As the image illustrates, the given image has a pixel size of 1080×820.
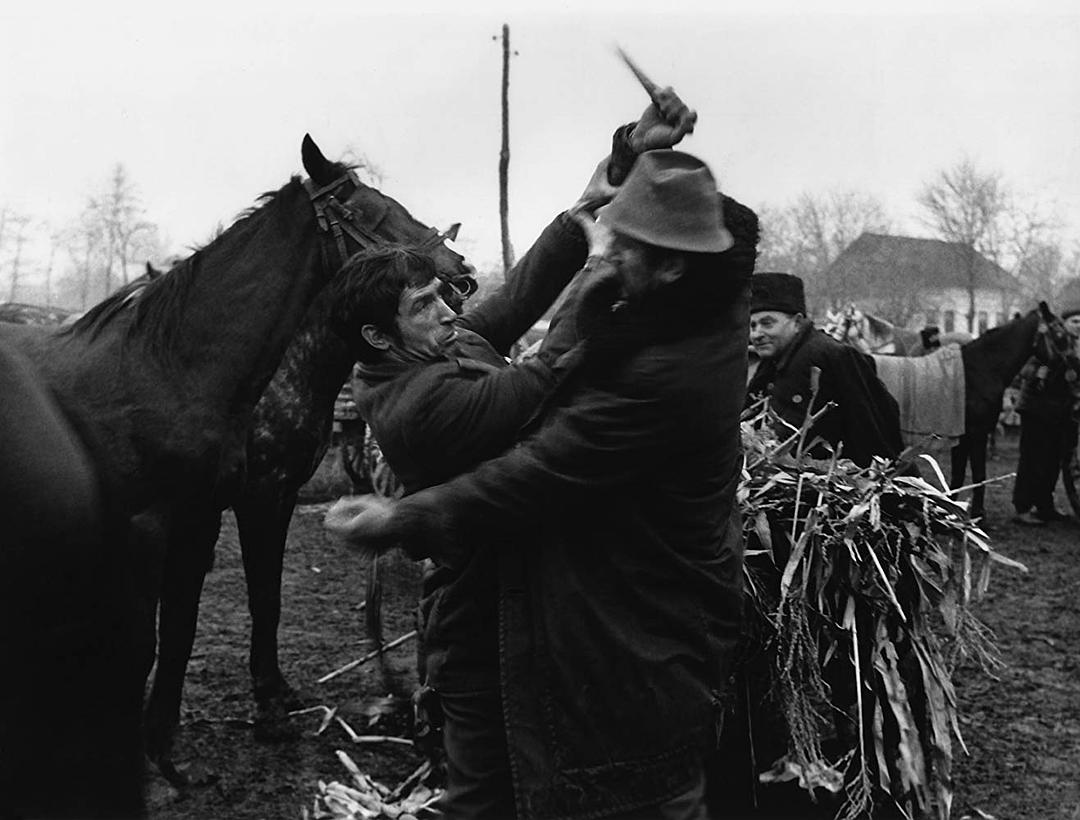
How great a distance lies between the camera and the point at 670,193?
2035 millimetres

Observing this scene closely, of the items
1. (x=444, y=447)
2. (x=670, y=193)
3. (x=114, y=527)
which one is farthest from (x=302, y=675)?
(x=670, y=193)

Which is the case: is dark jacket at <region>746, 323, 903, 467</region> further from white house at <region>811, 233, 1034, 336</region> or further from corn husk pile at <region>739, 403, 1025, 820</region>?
white house at <region>811, 233, 1034, 336</region>

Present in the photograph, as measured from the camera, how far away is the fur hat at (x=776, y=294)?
535cm

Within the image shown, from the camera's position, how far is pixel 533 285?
9.43 feet

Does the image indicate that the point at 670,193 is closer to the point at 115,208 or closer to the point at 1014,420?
the point at 1014,420

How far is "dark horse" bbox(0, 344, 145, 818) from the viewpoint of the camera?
3029 mm

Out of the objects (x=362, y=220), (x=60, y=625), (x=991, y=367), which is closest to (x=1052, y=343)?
(x=991, y=367)

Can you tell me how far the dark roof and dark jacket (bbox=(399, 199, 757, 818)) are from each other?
127 feet

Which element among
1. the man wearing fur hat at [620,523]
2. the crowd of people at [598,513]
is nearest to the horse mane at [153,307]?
the crowd of people at [598,513]

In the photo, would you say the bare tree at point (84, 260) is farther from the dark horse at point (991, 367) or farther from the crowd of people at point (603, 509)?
the crowd of people at point (603, 509)

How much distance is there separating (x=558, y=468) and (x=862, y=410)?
3.27m

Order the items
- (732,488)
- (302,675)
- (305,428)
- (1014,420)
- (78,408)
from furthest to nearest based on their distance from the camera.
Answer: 1. (1014,420)
2. (302,675)
3. (305,428)
4. (78,408)
5. (732,488)

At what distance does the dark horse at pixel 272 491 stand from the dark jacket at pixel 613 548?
2110mm

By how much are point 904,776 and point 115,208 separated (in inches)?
1563
